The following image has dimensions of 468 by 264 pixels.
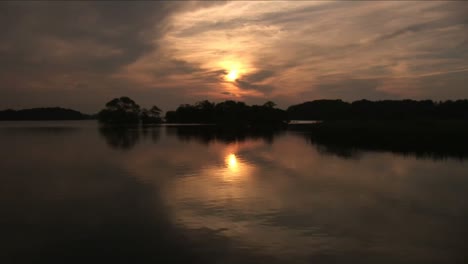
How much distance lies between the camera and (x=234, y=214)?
13.9 metres

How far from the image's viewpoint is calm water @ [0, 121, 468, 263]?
10.1 metres

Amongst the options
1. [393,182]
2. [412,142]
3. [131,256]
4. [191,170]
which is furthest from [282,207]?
[412,142]

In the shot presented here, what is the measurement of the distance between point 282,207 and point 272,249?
504cm

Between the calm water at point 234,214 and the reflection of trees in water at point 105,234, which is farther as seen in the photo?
the calm water at point 234,214

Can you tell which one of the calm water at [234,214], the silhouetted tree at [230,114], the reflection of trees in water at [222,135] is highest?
the silhouetted tree at [230,114]

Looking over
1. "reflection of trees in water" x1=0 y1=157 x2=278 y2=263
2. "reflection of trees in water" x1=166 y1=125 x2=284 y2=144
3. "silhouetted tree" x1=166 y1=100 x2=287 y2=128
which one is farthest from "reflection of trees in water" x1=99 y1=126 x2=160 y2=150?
"silhouetted tree" x1=166 y1=100 x2=287 y2=128

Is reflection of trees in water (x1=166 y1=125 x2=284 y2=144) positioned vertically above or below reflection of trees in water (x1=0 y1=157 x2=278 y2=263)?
above

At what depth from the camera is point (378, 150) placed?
124 feet

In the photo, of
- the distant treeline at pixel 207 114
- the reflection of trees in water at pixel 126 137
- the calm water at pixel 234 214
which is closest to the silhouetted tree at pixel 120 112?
the distant treeline at pixel 207 114

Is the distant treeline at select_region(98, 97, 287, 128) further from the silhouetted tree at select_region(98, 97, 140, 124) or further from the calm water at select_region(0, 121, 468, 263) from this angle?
the calm water at select_region(0, 121, 468, 263)

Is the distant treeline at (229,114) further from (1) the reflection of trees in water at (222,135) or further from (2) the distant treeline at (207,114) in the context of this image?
(1) the reflection of trees in water at (222,135)

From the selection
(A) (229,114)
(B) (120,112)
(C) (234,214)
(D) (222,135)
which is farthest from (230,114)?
(C) (234,214)

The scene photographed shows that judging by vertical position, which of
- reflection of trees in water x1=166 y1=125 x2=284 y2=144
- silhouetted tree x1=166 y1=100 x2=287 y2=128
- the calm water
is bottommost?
the calm water

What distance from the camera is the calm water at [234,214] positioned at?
10.1 m
